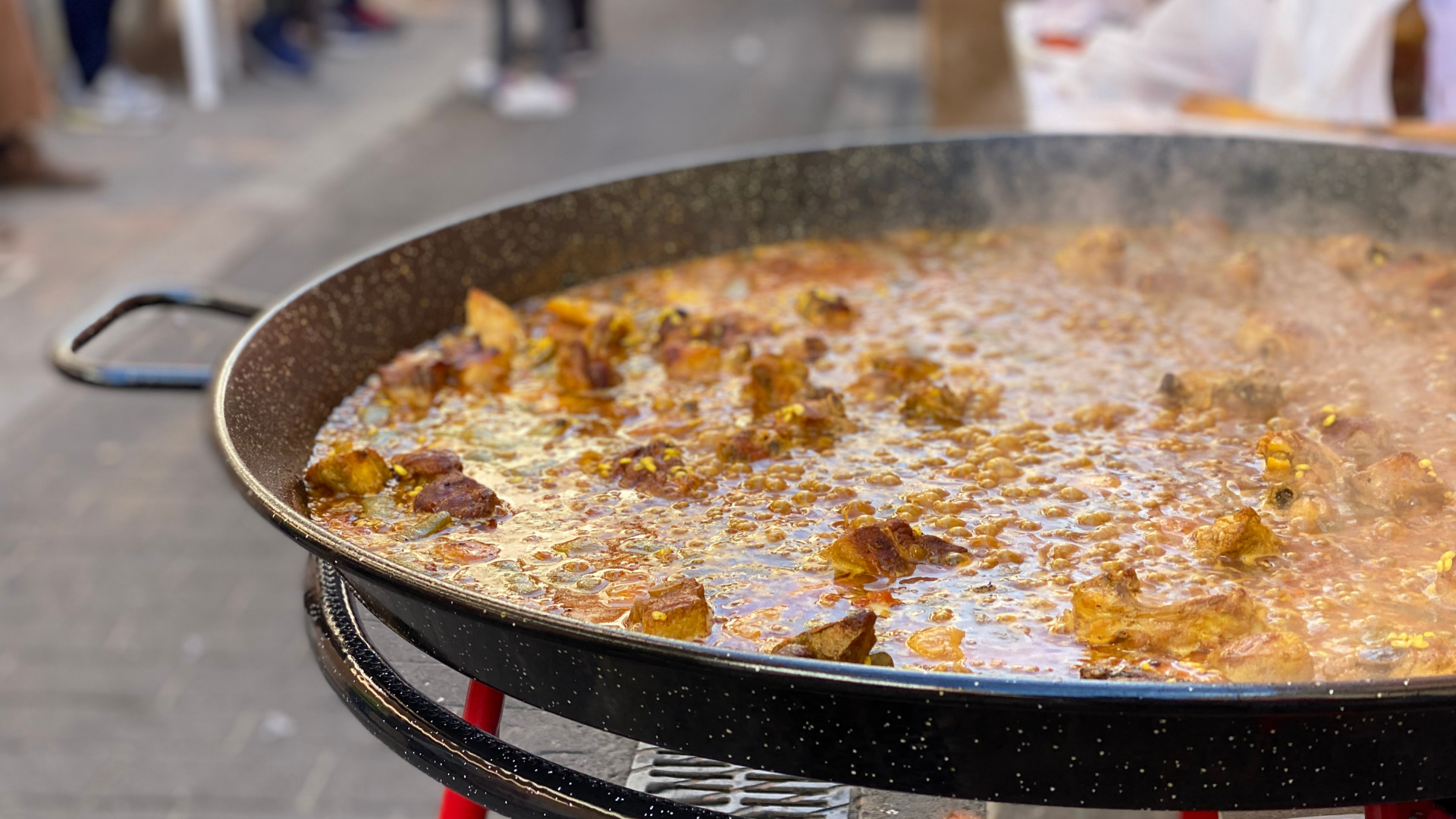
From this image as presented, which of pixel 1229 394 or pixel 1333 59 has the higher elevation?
pixel 1333 59

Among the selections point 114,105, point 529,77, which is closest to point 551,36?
point 529,77

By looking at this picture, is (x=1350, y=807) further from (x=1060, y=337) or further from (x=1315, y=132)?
(x=1315, y=132)

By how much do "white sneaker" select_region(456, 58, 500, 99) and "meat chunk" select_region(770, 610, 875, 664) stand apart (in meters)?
8.09

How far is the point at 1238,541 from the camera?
126cm

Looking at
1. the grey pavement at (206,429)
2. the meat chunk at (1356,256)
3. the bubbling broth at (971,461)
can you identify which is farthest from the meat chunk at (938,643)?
the meat chunk at (1356,256)

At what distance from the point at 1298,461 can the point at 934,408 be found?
421 millimetres

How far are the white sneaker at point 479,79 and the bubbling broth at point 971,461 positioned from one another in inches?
275

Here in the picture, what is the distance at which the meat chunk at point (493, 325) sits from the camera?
1941mm

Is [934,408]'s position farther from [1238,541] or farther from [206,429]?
[206,429]

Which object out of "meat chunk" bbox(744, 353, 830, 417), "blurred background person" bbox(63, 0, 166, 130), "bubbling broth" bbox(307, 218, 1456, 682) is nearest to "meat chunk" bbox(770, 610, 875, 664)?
"bubbling broth" bbox(307, 218, 1456, 682)

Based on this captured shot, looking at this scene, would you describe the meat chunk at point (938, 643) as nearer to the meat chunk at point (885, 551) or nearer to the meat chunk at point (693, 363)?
the meat chunk at point (885, 551)

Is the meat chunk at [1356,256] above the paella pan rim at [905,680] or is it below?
below

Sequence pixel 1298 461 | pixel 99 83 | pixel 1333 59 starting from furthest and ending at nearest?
pixel 99 83, pixel 1333 59, pixel 1298 461

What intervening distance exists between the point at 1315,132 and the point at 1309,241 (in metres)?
0.86
